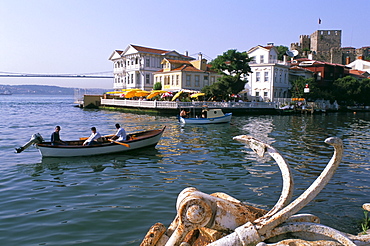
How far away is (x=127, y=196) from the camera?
9766mm

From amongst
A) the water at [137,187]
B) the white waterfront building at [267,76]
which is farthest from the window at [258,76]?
the water at [137,187]

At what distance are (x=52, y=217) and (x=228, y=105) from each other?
1456 inches

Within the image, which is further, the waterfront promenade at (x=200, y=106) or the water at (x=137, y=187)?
the waterfront promenade at (x=200, y=106)

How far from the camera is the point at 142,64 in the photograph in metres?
63.6

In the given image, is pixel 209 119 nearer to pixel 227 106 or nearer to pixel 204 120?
pixel 204 120

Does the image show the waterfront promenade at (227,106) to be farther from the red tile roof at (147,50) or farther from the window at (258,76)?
the red tile roof at (147,50)

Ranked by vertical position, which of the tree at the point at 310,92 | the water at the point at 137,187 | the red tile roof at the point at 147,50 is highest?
the red tile roof at the point at 147,50

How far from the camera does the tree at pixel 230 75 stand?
45000 millimetres

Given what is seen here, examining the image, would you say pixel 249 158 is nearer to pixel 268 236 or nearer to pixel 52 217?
pixel 52 217

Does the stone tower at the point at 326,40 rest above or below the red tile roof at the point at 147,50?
above

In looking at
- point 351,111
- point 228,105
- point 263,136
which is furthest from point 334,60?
point 263,136

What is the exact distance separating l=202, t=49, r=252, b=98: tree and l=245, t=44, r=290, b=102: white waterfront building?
558cm

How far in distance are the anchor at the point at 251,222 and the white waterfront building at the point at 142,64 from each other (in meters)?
61.1

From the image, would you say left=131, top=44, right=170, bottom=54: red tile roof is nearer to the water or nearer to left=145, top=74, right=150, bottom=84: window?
left=145, top=74, right=150, bottom=84: window
